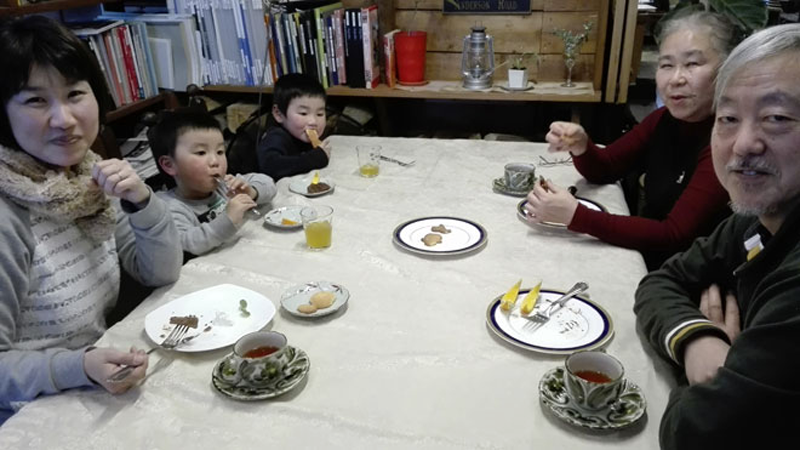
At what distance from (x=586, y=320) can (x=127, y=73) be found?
8.05ft

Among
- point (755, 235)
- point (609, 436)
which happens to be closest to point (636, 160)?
point (755, 235)

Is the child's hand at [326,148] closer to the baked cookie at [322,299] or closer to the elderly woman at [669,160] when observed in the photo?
the elderly woman at [669,160]

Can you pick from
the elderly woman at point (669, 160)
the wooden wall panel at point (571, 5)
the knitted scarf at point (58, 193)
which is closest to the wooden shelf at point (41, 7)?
the knitted scarf at point (58, 193)

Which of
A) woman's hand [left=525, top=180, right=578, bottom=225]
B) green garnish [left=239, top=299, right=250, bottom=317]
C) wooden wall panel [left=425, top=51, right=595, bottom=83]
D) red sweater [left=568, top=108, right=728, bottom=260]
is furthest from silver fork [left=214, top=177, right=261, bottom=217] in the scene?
wooden wall panel [left=425, top=51, right=595, bottom=83]

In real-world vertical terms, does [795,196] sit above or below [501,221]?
above

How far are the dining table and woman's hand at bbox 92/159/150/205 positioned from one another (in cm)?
23

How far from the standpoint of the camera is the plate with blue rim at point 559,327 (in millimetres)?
1038

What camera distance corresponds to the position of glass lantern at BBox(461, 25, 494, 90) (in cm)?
287

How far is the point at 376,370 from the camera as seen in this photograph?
988 mm

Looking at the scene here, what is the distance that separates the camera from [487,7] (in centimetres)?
295

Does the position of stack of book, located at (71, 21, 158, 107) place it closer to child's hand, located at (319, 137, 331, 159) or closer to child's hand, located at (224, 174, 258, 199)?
child's hand, located at (319, 137, 331, 159)

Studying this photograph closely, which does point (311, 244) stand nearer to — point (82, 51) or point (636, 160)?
point (82, 51)

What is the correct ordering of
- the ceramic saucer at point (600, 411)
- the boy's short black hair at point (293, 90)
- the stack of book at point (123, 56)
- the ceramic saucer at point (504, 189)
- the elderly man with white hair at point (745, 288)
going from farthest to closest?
the stack of book at point (123, 56) → the boy's short black hair at point (293, 90) → the ceramic saucer at point (504, 189) → the ceramic saucer at point (600, 411) → the elderly man with white hair at point (745, 288)

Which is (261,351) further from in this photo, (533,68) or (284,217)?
(533,68)
